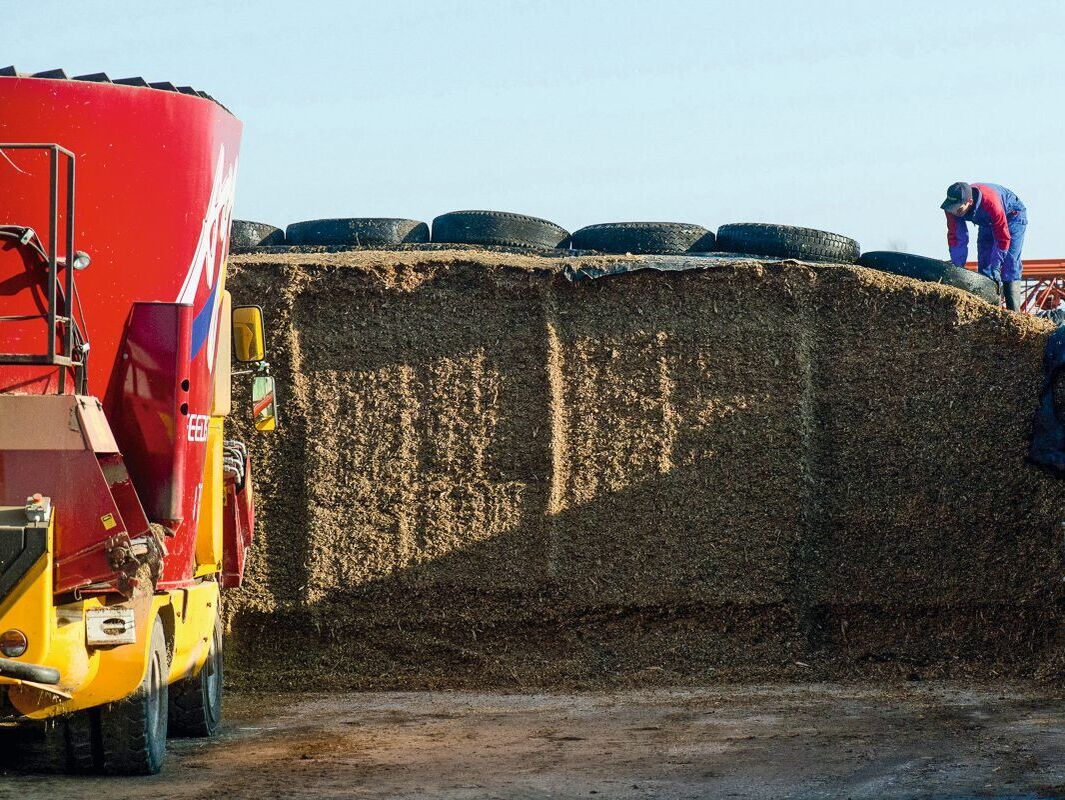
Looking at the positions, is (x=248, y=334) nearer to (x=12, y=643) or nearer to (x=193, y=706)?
(x=193, y=706)

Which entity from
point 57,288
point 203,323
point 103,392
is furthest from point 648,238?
point 57,288

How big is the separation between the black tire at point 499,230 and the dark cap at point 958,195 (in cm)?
397

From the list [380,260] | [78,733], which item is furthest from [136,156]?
[380,260]

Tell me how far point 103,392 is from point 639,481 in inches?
241

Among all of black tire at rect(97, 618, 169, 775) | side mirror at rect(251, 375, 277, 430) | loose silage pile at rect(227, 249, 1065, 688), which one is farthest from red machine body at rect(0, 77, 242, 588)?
loose silage pile at rect(227, 249, 1065, 688)

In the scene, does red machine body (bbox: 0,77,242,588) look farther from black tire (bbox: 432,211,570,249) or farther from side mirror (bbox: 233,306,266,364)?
black tire (bbox: 432,211,570,249)

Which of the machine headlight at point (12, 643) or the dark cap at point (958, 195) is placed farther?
the dark cap at point (958, 195)

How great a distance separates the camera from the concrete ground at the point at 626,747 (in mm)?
8227

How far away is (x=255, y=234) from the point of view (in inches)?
672

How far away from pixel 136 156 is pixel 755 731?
5462mm

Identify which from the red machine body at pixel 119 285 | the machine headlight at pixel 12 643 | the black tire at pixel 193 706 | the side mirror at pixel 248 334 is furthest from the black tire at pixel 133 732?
the side mirror at pixel 248 334

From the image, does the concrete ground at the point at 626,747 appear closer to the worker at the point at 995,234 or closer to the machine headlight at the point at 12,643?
the machine headlight at the point at 12,643

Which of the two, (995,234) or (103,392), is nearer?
(103,392)

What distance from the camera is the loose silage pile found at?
13.4 meters
